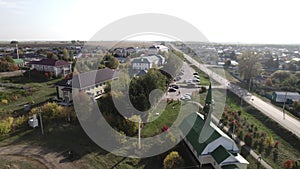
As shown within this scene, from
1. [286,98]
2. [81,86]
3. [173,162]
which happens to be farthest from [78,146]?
[286,98]

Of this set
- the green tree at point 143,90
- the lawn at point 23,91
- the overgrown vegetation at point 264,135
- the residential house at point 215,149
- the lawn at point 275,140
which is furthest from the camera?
the lawn at point 23,91

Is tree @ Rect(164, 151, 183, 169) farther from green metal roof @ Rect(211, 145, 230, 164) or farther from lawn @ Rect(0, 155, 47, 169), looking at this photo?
lawn @ Rect(0, 155, 47, 169)

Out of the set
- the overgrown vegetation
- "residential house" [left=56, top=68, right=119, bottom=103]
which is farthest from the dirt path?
the overgrown vegetation

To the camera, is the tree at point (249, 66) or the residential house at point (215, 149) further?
the tree at point (249, 66)

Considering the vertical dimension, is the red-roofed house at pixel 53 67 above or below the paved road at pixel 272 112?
above

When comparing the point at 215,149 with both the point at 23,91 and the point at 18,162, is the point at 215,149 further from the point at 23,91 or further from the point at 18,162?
the point at 23,91

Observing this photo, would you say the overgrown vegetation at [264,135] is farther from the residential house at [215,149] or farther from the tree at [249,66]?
the tree at [249,66]

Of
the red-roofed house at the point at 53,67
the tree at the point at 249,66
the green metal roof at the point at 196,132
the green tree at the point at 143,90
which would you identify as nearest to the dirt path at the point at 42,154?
the green tree at the point at 143,90

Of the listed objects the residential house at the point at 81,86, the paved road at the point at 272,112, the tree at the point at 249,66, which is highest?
the tree at the point at 249,66

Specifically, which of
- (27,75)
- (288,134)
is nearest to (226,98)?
(288,134)
